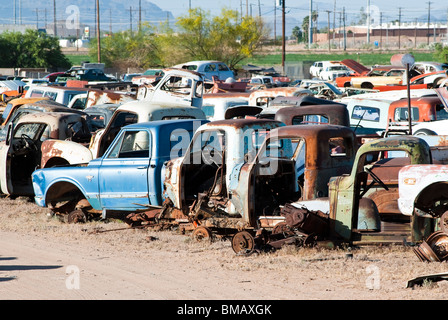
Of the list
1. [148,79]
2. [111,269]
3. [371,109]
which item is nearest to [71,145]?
[111,269]

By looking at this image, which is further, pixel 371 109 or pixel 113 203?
pixel 371 109

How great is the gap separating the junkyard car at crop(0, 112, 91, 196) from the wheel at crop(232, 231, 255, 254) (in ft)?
18.8

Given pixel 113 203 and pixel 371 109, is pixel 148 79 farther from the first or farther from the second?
pixel 113 203

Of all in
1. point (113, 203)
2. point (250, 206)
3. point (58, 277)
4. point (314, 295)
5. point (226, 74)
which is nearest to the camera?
point (314, 295)

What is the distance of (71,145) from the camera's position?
1305cm

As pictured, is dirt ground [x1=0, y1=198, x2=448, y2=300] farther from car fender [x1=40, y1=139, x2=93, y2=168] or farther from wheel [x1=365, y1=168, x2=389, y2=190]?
car fender [x1=40, y1=139, x2=93, y2=168]

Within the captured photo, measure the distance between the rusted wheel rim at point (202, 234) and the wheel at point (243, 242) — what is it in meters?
0.75

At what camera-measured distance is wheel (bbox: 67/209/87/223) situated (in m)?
12.1

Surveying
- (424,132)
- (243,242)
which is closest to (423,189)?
(243,242)

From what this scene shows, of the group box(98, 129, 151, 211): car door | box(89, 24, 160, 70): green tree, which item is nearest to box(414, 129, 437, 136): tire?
box(98, 129, 151, 211): car door

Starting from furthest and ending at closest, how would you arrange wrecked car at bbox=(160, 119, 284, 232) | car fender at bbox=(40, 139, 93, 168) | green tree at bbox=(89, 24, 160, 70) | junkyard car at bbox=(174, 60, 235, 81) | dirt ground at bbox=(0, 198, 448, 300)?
green tree at bbox=(89, 24, 160, 70) < junkyard car at bbox=(174, 60, 235, 81) < car fender at bbox=(40, 139, 93, 168) < wrecked car at bbox=(160, 119, 284, 232) < dirt ground at bbox=(0, 198, 448, 300)

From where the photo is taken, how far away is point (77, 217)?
12.2 metres

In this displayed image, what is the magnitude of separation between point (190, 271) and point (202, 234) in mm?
1598

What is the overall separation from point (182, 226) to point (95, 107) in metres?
8.86
